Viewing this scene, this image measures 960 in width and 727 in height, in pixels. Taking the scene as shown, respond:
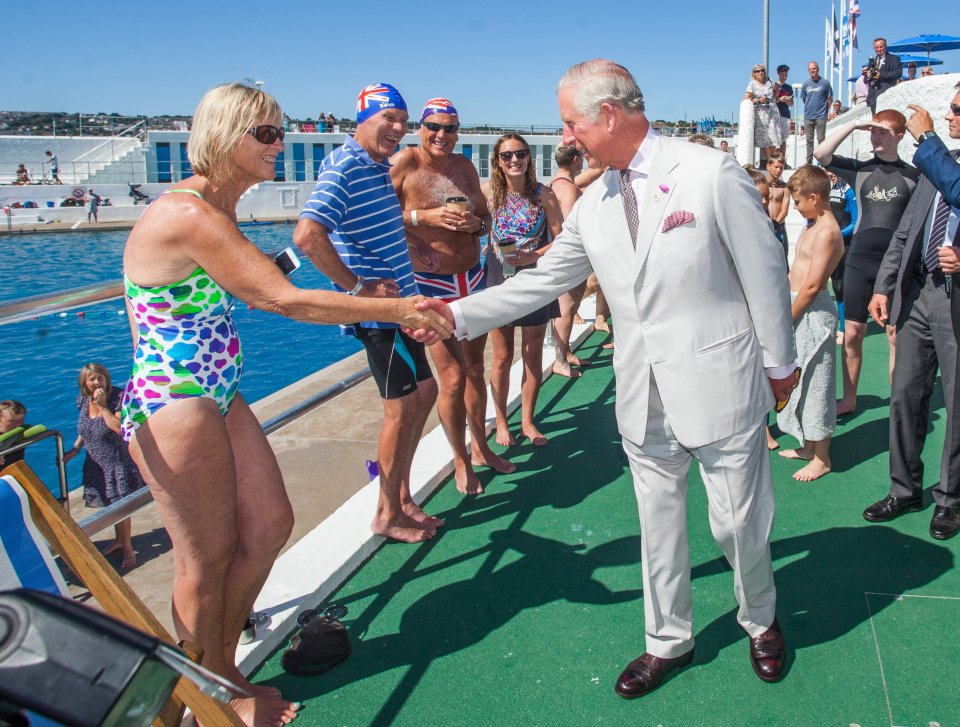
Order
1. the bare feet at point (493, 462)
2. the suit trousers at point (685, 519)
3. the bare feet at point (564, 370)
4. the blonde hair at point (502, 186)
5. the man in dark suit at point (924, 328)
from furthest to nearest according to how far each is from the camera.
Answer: the bare feet at point (564, 370) < the blonde hair at point (502, 186) < the bare feet at point (493, 462) < the man in dark suit at point (924, 328) < the suit trousers at point (685, 519)

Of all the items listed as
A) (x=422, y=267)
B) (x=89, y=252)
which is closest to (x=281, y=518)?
(x=422, y=267)

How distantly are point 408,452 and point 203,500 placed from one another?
1.67 metres

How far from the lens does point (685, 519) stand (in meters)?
2.69

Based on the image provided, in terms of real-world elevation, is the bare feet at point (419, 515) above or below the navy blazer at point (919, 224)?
below

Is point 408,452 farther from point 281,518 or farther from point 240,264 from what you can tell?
point 240,264

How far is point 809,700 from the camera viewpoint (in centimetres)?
260

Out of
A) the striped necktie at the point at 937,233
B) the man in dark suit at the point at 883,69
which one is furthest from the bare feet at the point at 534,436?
the man in dark suit at the point at 883,69

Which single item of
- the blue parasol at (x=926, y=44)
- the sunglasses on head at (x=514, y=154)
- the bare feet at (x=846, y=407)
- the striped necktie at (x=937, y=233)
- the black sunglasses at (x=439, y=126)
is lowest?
the bare feet at (x=846, y=407)

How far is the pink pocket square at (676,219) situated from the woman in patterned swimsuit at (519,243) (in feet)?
9.04

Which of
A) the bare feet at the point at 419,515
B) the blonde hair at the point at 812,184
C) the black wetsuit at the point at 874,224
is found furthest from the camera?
the black wetsuit at the point at 874,224

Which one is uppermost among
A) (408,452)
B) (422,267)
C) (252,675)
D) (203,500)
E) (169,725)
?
(422,267)

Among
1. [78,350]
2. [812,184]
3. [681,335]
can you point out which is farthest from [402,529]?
[78,350]

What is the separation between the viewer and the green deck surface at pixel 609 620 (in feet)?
8.60

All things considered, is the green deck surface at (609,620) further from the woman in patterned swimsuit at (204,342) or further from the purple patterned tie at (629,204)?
the purple patterned tie at (629,204)
